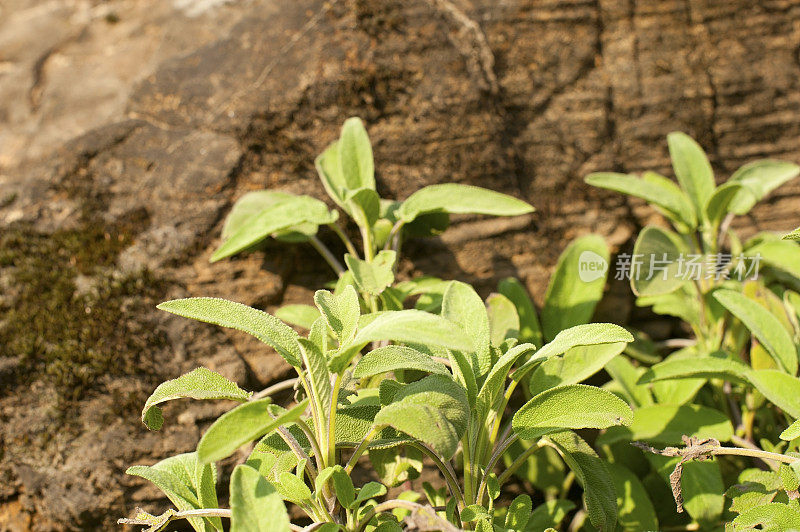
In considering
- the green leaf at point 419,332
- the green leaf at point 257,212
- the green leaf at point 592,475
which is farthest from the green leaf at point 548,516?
the green leaf at point 257,212

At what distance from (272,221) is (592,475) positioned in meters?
0.91

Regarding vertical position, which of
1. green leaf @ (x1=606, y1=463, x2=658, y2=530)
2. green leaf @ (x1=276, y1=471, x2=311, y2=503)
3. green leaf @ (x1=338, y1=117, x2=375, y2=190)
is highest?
green leaf @ (x1=338, y1=117, x2=375, y2=190)

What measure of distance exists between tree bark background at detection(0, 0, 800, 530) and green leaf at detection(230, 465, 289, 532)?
29.0 inches

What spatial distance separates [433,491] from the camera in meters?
1.52

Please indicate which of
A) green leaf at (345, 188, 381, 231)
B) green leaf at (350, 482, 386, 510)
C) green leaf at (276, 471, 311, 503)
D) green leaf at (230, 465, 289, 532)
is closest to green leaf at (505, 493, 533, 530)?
green leaf at (350, 482, 386, 510)

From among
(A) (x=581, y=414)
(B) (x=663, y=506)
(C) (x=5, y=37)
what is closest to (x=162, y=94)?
(C) (x=5, y=37)

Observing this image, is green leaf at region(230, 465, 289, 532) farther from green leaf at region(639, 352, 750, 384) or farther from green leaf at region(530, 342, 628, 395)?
Result: green leaf at region(639, 352, 750, 384)

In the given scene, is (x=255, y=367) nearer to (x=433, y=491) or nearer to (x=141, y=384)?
(x=141, y=384)

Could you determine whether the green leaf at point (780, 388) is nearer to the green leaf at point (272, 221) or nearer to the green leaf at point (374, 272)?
the green leaf at point (374, 272)

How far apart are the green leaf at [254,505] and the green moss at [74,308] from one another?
0.82m

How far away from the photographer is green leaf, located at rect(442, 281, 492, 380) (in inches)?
52.2

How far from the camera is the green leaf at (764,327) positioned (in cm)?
153

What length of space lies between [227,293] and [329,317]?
75 cm

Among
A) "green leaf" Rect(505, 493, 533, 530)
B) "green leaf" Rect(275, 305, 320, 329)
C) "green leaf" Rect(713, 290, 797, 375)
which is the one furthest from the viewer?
"green leaf" Rect(275, 305, 320, 329)
